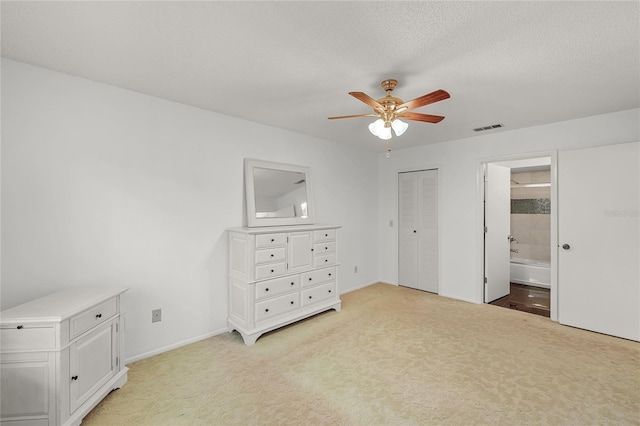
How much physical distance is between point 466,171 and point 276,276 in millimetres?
3242

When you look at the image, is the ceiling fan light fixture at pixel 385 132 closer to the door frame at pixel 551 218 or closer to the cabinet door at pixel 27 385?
the door frame at pixel 551 218

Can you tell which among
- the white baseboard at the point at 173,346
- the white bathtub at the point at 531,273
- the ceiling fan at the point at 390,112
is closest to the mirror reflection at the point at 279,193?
the white baseboard at the point at 173,346

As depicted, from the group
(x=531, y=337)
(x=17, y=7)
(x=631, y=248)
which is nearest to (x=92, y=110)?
(x=17, y=7)

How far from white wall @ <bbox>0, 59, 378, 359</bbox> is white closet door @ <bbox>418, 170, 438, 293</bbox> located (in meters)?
2.62

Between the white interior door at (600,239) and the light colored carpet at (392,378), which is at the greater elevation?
the white interior door at (600,239)

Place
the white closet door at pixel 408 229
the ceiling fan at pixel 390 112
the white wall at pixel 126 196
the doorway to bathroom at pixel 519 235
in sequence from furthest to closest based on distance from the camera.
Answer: the white closet door at pixel 408 229
the doorway to bathroom at pixel 519 235
the ceiling fan at pixel 390 112
the white wall at pixel 126 196

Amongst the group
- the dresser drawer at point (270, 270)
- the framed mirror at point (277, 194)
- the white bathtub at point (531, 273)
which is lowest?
the white bathtub at point (531, 273)

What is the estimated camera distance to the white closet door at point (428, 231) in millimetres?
4645

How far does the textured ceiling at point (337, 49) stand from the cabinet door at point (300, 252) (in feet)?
4.90

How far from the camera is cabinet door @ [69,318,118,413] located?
175 centimetres

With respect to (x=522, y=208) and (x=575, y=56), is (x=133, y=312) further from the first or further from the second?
(x=522, y=208)

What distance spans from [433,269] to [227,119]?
3882 mm

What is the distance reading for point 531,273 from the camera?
203 inches

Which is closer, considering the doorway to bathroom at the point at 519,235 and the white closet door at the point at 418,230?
the doorway to bathroom at the point at 519,235
